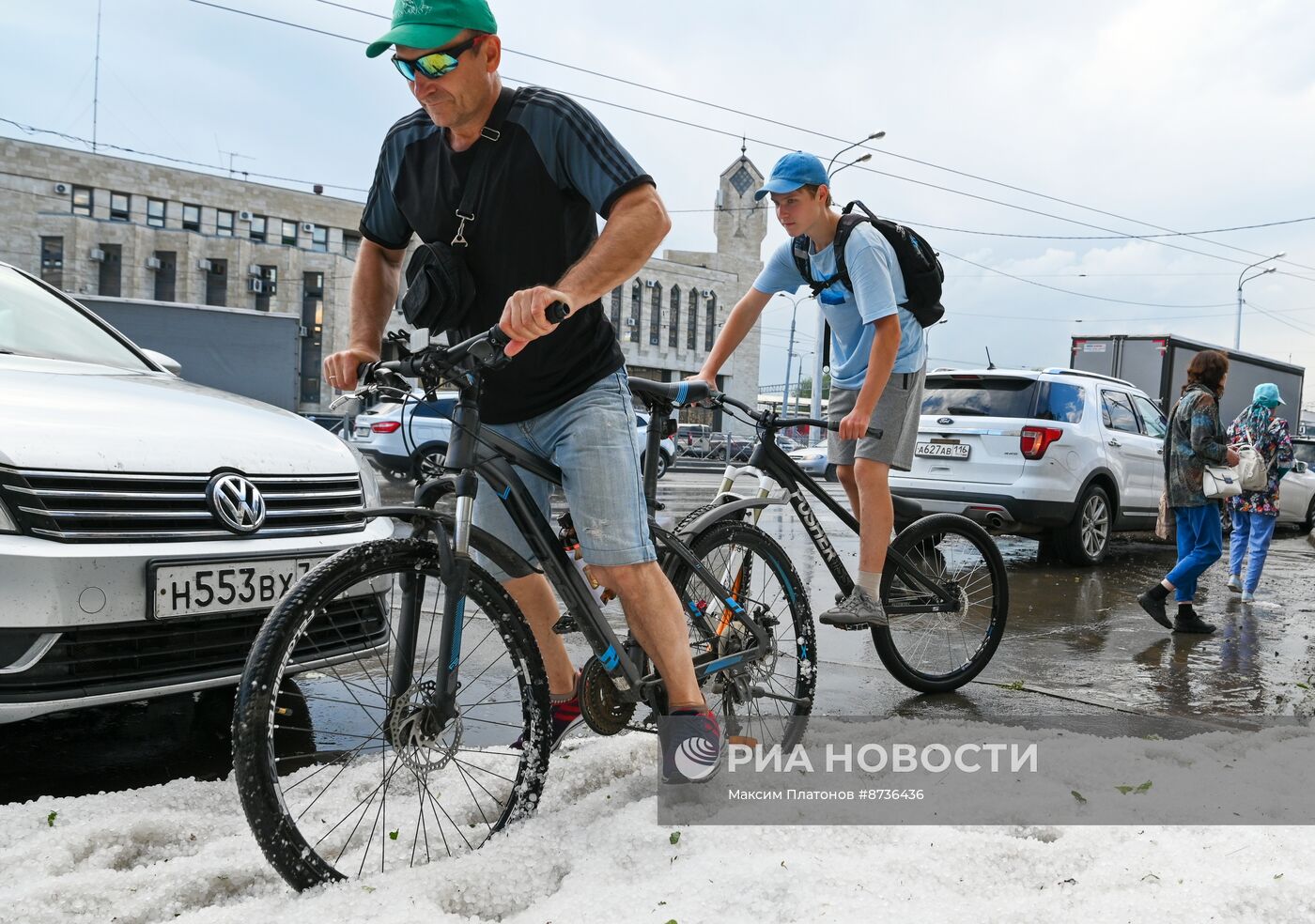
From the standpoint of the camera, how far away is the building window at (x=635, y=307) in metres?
77.3

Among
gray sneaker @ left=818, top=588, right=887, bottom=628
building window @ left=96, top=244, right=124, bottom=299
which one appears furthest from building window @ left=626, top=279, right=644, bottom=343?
gray sneaker @ left=818, top=588, right=887, bottom=628

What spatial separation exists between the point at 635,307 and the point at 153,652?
249ft

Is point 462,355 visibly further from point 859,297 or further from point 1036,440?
point 1036,440

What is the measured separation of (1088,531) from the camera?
9156 millimetres

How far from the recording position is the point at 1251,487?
753 centimetres

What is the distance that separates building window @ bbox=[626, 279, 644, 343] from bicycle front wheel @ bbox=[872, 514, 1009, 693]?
241 feet

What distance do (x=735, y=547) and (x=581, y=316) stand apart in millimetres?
1096

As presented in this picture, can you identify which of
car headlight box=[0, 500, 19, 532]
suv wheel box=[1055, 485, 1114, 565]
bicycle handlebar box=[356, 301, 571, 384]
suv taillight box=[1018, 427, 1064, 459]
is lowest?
suv wheel box=[1055, 485, 1114, 565]

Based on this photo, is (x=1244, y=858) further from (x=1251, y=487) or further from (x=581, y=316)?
(x=1251, y=487)

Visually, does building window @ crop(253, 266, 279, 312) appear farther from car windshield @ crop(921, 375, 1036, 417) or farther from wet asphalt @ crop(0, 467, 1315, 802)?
wet asphalt @ crop(0, 467, 1315, 802)

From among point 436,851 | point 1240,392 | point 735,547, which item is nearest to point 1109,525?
point 735,547

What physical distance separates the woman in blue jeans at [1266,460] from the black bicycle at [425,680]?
6.53 meters

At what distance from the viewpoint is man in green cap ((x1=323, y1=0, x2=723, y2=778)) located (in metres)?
2.34

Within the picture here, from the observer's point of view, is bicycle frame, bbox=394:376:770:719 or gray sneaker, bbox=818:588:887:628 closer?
bicycle frame, bbox=394:376:770:719
